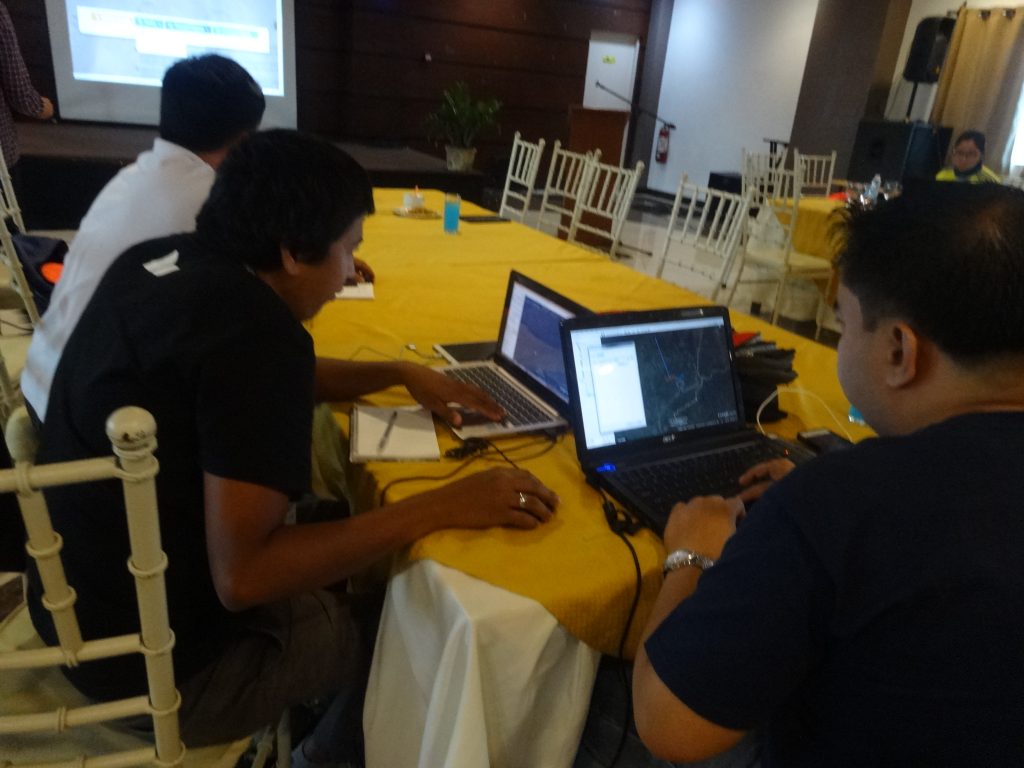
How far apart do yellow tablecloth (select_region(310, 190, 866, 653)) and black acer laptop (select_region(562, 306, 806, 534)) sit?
64mm

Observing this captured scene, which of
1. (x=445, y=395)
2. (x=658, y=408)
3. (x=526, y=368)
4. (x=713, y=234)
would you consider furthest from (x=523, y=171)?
(x=658, y=408)

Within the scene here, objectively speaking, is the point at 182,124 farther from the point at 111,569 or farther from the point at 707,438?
the point at 707,438

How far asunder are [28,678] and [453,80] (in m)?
6.80

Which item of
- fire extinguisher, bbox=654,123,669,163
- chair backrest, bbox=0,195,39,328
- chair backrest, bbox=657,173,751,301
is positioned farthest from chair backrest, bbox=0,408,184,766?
fire extinguisher, bbox=654,123,669,163

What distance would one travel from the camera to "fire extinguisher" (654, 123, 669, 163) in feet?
27.1

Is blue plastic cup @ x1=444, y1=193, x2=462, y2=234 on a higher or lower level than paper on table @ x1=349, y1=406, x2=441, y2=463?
higher

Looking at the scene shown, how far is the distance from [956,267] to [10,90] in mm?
3951

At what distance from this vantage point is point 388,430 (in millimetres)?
1149

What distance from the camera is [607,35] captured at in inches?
304

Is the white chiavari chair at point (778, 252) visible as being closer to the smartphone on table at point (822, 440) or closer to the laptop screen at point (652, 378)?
the smartphone on table at point (822, 440)

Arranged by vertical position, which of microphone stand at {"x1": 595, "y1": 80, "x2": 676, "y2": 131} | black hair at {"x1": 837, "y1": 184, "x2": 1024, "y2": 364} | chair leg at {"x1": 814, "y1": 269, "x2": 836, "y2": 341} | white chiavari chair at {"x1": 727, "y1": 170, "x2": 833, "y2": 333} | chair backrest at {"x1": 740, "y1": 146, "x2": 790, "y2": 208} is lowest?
chair leg at {"x1": 814, "y1": 269, "x2": 836, "y2": 341}

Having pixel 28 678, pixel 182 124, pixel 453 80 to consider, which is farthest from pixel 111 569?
pixel 453 80

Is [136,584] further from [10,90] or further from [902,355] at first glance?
[10,90]

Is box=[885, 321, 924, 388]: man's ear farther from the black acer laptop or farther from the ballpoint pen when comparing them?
the ballpoint pen
